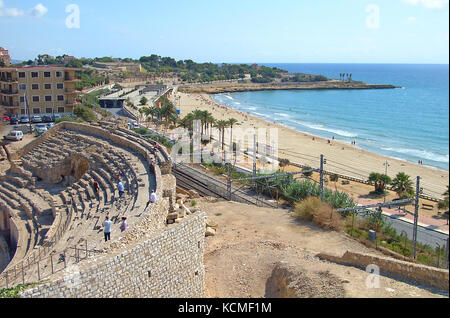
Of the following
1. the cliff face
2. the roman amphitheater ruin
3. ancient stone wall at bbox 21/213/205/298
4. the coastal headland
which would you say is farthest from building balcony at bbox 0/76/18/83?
the cliff face

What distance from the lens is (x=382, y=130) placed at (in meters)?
69.1

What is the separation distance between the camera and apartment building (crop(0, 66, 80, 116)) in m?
44.5

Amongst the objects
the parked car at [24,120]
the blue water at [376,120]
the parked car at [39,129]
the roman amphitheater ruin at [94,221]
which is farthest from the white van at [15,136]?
the blue water at [376,120]

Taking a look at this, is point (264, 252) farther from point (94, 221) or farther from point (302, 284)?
point (94, 221)

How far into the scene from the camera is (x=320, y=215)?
1934 centimetres

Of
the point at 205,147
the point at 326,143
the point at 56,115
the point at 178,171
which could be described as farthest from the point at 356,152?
the point at 56,115

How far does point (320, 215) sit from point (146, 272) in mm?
11499

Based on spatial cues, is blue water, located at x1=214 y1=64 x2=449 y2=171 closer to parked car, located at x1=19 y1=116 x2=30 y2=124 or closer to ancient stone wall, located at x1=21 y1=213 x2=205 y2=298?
ancient stone wall, located at x1=21 y1=213 x2=205 y2=298

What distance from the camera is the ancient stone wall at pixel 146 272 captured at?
834cm

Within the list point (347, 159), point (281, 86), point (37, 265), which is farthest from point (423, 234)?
point (281, 86)

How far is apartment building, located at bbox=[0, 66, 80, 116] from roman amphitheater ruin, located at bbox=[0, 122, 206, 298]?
1821 cm

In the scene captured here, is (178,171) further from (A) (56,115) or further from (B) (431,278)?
(A) (56,115)

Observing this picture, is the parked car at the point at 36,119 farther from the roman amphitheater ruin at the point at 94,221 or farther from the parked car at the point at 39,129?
the roman amphitheater ruin at the point at 94,221
